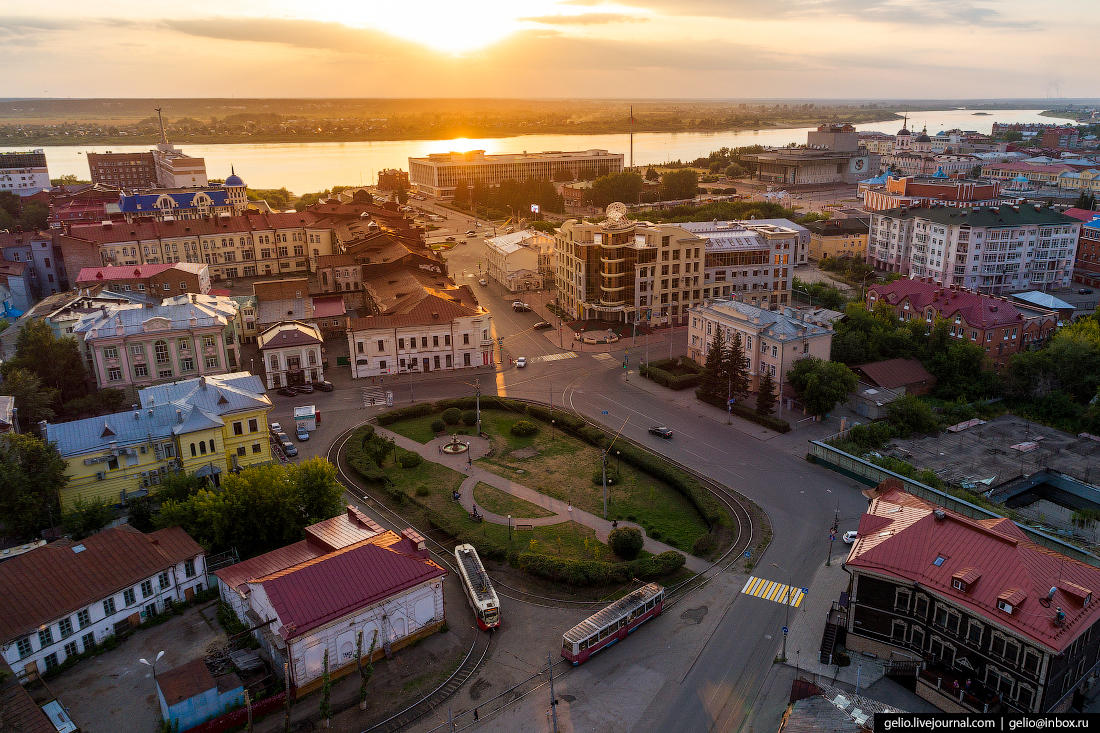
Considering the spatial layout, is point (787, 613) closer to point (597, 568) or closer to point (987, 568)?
point (987, 568)

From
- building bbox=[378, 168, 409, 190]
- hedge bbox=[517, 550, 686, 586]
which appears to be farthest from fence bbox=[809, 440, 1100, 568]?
building bbox=[378, 168, 409, 190]

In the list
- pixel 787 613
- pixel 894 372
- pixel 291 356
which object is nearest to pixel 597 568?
pixel 787 613

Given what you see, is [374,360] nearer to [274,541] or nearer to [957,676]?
[274,541]

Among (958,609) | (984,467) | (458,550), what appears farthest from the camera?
(984,467)

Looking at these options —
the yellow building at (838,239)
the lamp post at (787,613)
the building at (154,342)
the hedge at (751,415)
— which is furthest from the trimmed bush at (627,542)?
the yellow building at (838,239)

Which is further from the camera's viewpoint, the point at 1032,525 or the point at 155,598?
the point at 1032,525

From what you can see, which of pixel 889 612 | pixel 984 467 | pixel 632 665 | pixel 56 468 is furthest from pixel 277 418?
pixel 984 467

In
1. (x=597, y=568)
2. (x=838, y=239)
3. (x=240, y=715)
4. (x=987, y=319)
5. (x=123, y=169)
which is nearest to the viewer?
(x=240, y=715)
